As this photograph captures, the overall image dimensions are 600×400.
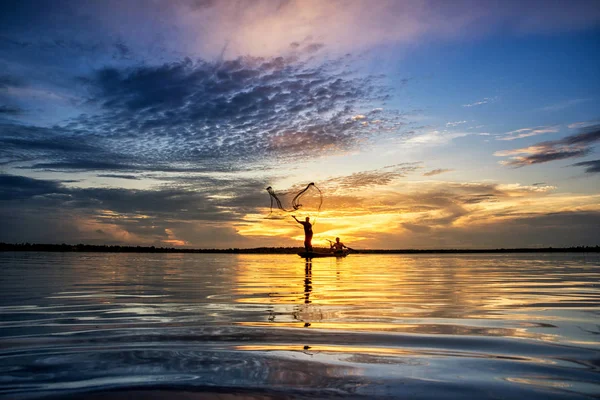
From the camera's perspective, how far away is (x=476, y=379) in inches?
134

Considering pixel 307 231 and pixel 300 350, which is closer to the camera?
pixel 300 350

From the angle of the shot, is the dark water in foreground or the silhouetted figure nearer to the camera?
the dark water in foreground

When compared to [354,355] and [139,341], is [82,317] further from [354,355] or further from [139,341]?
[354,355]

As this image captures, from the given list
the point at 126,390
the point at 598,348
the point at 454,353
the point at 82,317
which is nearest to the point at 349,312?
the point at 454,353

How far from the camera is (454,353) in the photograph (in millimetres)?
4359

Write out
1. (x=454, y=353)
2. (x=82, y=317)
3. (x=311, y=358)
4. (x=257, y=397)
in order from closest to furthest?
(x=257, y=397)
(x=311, y=358)
(x=454, y=353)
(x=82, y=317)

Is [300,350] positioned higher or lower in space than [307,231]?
lower

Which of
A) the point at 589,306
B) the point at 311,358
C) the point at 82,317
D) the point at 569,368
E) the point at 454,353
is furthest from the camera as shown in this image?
the point at 589,306

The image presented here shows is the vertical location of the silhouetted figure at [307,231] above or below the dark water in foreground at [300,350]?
above

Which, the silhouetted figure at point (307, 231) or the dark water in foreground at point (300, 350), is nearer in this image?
the dark water in foreground at point (300, 350)

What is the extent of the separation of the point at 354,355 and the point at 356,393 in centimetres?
118

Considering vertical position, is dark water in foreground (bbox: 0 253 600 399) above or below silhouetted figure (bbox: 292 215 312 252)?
below

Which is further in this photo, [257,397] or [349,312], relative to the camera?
[349,312]

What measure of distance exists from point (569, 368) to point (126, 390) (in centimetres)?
358
